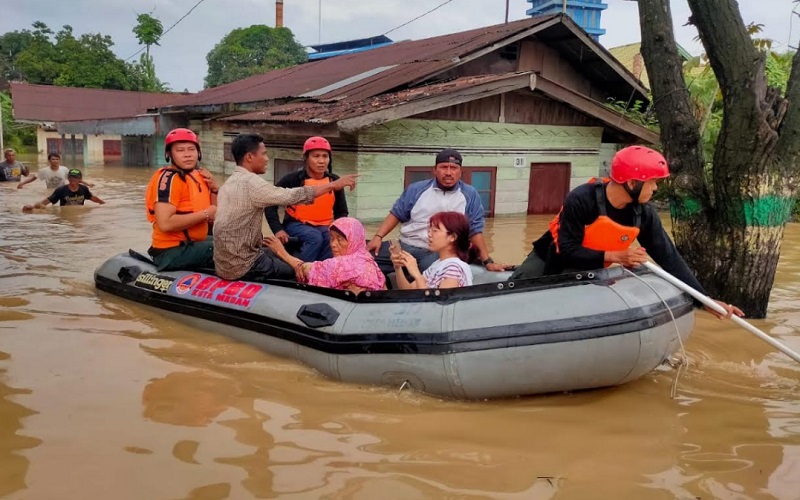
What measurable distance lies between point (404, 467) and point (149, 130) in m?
19.7

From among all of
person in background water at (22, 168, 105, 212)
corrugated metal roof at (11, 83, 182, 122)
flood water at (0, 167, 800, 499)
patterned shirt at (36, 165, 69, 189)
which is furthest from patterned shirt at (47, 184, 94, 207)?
corrugated metal roof at (11, 83, 182, 122)

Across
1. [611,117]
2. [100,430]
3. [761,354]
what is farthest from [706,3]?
[611,117]

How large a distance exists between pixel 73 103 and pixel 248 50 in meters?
26.4

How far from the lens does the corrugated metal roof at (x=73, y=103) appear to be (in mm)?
31469

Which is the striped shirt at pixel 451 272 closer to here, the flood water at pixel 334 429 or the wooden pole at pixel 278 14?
the flood water at pixel 334 429

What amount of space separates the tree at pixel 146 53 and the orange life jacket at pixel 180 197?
4283 centimetres

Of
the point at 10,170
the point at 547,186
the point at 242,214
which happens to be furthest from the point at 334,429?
the point at 10,170

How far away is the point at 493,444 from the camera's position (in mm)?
3340

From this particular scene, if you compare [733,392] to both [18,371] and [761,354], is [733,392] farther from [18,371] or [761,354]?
[18,371]

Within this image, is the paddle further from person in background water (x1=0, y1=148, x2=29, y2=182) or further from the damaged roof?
person in background water (x1=0, y1=148, x2=29, y2=182)

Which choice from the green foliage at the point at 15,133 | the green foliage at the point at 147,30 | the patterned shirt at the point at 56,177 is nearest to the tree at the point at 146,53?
the green foliage at the point at 147,30

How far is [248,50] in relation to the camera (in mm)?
57312

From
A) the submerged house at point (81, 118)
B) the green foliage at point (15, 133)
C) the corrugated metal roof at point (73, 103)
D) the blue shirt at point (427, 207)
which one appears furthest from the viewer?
the green foliage at point (15, 133)

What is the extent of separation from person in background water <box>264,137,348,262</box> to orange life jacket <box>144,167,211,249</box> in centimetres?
66
